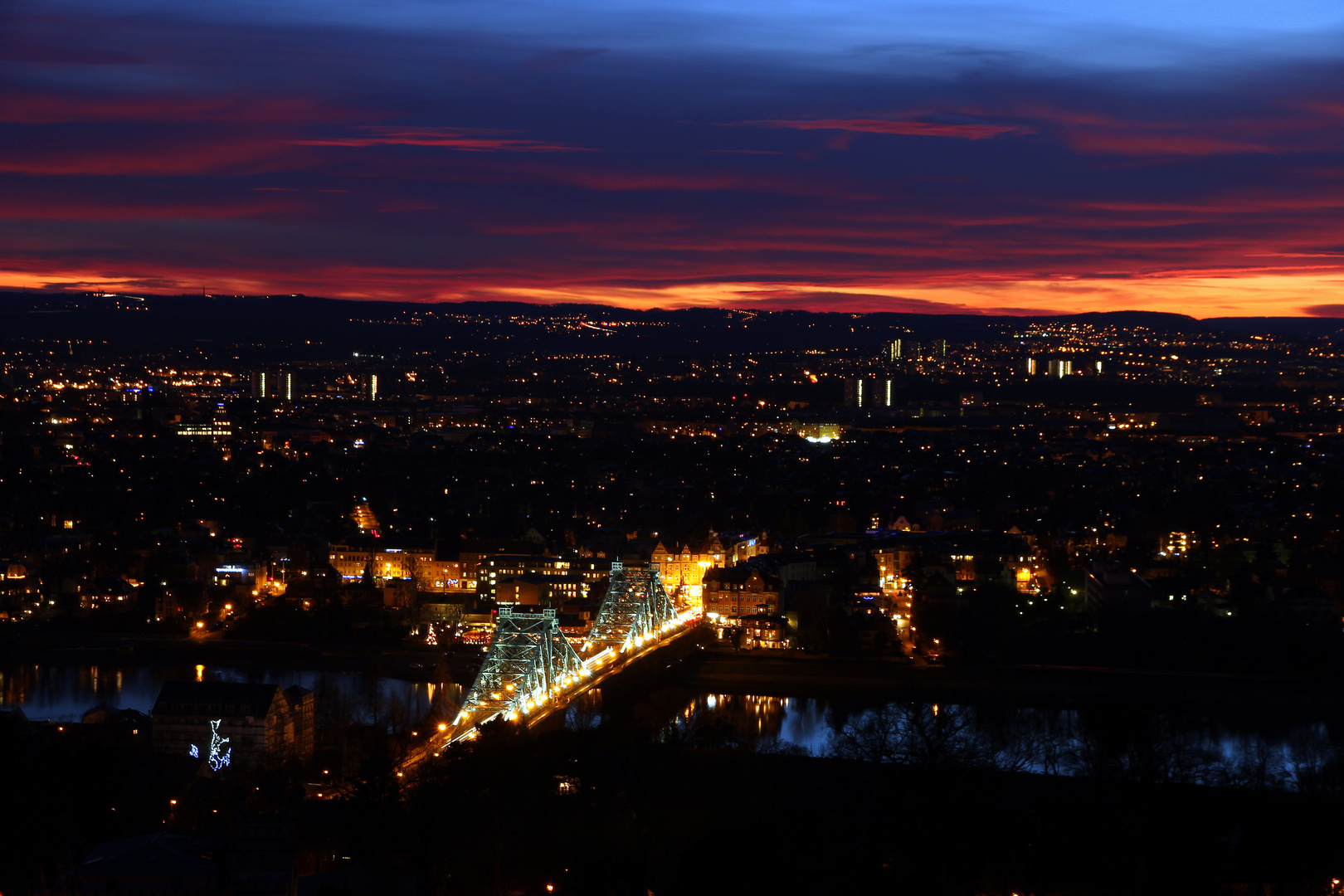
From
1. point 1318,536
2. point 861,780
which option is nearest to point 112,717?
point 861,780

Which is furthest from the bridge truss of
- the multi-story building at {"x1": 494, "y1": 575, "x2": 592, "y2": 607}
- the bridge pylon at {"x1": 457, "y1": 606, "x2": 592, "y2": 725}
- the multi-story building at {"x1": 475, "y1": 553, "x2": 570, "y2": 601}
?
the multi-story building at {"x1": 475, "y1": 553, "x2": 570, "y2": 601}

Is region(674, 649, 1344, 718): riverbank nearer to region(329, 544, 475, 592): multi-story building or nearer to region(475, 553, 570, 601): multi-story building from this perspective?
region(475, 553, 570, 601): multi-story building

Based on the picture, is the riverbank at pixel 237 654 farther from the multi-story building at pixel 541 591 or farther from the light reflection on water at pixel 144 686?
the multi-story building at pixel 541 591

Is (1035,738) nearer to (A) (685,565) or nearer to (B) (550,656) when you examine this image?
(B) (550,656)

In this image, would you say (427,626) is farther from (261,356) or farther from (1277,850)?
(261,356)

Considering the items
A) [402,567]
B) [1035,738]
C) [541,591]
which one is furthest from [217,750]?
[402,567]

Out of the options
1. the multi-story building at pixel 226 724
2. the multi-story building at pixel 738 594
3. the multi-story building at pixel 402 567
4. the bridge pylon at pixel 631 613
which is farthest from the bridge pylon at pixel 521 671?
the multi-story building at pixel 402 567
